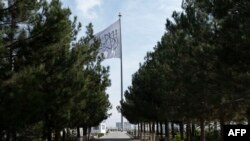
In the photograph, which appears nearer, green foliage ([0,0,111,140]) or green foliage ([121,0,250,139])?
green foliage ([121,0,250,139])

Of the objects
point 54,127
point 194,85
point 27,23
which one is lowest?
point 54,127

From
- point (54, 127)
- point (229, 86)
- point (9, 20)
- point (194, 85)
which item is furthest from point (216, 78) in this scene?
point (54, 127)

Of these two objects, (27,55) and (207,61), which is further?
(27,55)

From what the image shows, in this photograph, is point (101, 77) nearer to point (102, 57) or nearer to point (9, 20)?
point (102, 57)

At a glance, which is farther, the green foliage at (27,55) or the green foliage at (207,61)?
the green foliage at (27,55)

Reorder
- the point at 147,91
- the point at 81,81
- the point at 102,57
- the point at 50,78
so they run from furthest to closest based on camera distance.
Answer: the point at 102,57, the point at 147,91, the point at 81,81, the point at 50,78

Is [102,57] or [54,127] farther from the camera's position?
[102,57]

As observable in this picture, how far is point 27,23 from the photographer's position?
60.4ft

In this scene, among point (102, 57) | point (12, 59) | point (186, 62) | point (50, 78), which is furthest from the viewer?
point (102, 57)

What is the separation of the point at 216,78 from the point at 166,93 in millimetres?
11379

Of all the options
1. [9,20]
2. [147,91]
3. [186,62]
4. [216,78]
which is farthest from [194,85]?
[147,91]

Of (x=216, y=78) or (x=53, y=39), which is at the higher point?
(x=53, y=39)

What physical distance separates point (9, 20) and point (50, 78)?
487 centimetres

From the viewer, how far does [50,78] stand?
22.4m
